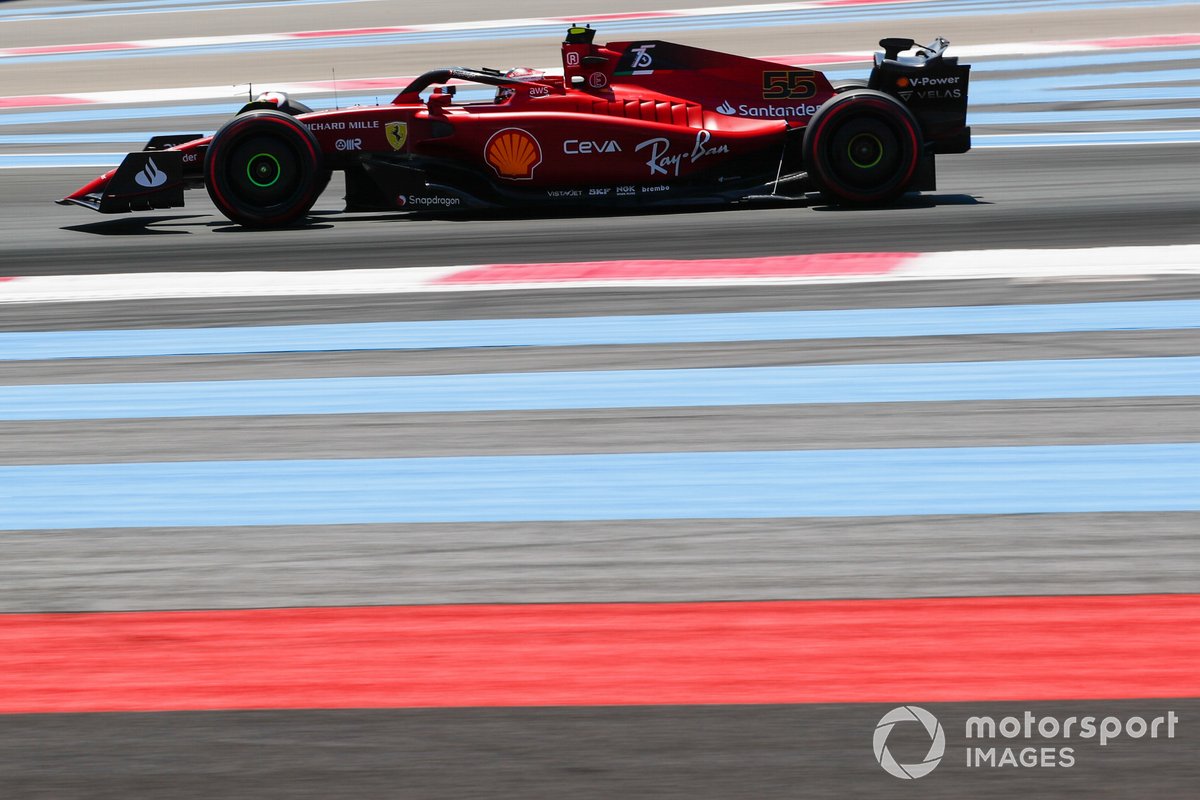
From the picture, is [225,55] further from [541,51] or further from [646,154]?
[646,154]

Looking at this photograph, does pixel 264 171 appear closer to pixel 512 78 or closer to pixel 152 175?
pixel 152 175

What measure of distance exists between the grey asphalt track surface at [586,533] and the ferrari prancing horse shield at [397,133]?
1.78ft

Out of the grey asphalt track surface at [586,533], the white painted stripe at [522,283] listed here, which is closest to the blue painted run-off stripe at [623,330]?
the grey asphalt track surface at [586,533]

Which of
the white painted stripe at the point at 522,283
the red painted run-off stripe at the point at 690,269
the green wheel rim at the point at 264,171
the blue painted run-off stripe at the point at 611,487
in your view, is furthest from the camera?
the green wheel rim at the point at 264,171

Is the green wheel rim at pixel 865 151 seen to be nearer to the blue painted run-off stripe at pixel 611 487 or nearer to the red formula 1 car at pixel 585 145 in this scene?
the red formula 1 car at pixel 585 145

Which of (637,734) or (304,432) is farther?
(304,432)

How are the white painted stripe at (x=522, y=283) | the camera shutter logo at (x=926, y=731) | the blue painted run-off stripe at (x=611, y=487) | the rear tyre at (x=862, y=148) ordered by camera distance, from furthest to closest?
1. the rear tyre at (x=862, y=148)
2. the white painted stripe at (x=522, y=283)
3. the blue painted run-off stripe at (x=611, y=487)
4. the camera shutter logo at (x=926, y=731)

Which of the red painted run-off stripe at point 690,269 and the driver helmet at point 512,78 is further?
the driver helmet at point 512,78

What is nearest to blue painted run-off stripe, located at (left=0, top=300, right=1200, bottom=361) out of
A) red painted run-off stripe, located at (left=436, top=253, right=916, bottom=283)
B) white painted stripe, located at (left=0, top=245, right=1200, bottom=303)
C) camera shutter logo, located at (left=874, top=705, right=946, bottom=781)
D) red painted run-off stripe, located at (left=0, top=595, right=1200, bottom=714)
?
white painted stripe, located at (left=0, top=245, right=1200, bottom=303)

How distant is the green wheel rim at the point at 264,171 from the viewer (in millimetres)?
9148

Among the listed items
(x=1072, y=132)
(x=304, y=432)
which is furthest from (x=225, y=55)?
(x=304, y=432)

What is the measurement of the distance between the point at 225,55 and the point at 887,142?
47.6 feet

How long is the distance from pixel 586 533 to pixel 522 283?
351cm

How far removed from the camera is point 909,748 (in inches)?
107
